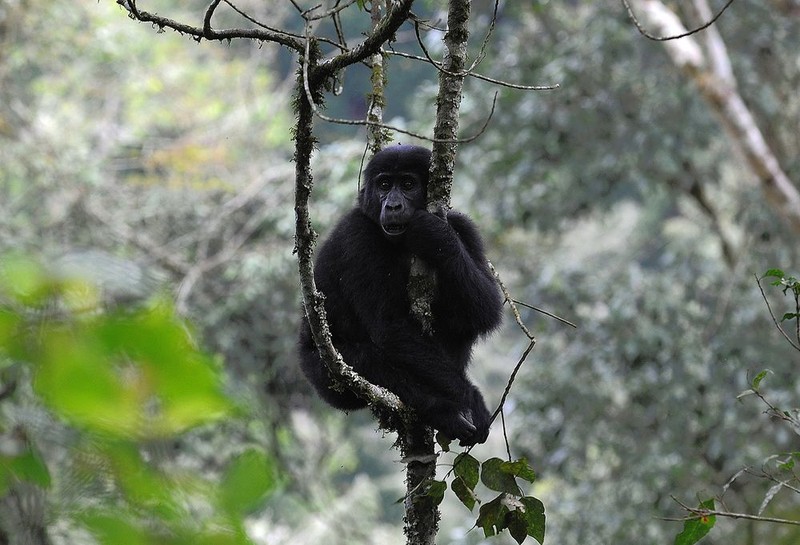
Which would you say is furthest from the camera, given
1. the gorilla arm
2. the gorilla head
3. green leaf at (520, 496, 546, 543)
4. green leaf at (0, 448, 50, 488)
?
A: the gorilla head

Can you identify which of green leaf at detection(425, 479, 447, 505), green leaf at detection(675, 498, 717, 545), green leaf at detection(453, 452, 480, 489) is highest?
green leaf at detection(453, 452, 480, 489)

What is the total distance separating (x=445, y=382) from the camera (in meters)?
3.84

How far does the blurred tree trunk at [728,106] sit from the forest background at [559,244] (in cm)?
50

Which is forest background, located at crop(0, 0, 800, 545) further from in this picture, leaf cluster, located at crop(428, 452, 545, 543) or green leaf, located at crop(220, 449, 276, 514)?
green leaf, located at crop(220, 449, 276, 514)

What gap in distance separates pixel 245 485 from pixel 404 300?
3.01 metres

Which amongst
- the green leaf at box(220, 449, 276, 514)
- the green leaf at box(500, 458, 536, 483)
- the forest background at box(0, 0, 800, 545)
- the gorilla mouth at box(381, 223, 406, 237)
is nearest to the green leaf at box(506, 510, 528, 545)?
the green leaf at box(500, 458, 536, 483)

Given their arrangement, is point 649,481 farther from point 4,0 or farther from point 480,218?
point 4,0

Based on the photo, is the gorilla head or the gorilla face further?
the gorilla head

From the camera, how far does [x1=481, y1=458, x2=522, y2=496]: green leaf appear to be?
10.2 ft

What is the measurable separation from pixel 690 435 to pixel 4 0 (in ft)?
31.9

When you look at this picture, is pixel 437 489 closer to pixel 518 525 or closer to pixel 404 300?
pixel 518 525

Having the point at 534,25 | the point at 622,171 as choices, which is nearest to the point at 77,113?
the point at 534,25

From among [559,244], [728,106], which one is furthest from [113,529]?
[559,244]

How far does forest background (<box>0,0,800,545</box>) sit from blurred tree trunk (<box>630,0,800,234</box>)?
0.50 meters
